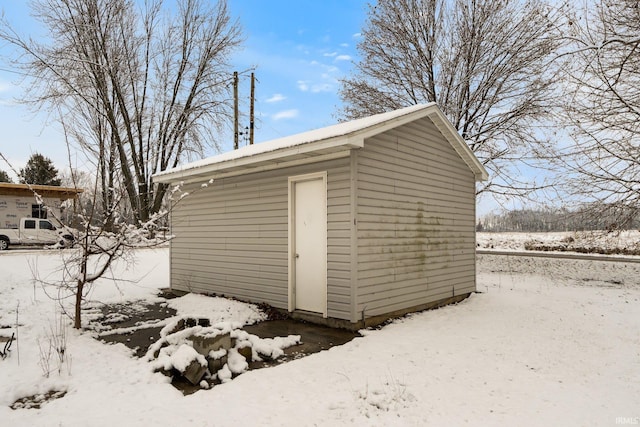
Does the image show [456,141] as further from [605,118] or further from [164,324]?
[164,324]

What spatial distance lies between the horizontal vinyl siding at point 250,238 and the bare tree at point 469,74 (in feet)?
33.5

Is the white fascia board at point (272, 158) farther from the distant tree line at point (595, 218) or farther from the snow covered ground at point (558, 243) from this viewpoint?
the snow covered ground at point (558, 243)

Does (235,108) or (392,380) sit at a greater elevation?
(235,108)

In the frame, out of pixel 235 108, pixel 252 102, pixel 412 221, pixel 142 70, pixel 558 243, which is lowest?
pixel 558 243

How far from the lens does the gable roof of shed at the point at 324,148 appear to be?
542 cm

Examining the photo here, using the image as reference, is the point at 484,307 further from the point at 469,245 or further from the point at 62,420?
the point at 62,420

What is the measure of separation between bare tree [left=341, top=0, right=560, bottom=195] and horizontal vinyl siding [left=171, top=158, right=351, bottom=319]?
1023 cm

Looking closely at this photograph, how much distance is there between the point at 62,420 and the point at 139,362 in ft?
4.08

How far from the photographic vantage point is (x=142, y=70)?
63.9 ft

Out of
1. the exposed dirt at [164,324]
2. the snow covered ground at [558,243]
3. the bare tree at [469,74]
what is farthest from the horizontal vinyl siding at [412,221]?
the bare tree at [469,74]

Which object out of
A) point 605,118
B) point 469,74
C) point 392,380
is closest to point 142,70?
point 469,74

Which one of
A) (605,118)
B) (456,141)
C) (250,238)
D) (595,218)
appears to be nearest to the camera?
(250,238)

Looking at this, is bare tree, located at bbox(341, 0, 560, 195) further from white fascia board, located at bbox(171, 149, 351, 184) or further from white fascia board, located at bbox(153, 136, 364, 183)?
white fascia board, located at bbox(153, 136, 364, 183)

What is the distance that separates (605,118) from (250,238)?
740 centimetres
